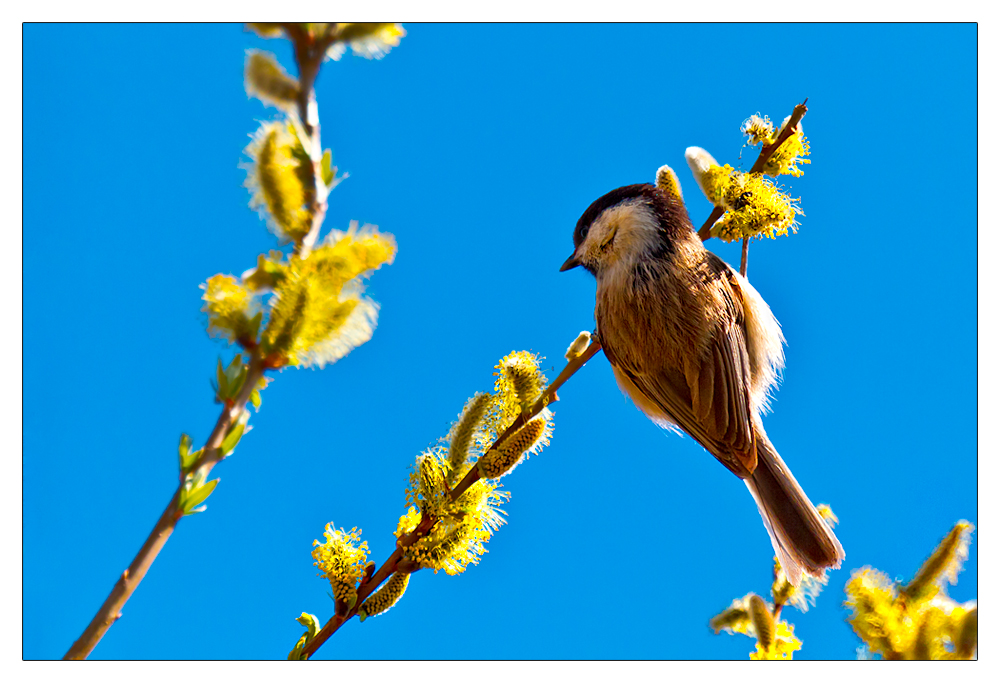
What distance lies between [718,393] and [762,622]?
952 millimetres

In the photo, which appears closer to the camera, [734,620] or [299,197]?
[299,197]

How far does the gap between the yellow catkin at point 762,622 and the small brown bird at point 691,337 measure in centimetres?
72

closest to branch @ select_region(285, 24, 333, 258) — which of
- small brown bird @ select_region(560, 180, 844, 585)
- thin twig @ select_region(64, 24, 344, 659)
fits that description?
thin twig @ select_region(64, 24, 344, 659)

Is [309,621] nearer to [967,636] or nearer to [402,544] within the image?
[402,544]

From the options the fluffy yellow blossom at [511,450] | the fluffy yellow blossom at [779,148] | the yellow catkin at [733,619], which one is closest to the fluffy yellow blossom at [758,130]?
the fluffy yellow blossom at [779,148]

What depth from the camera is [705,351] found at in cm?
250

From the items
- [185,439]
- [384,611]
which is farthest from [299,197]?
[384,611]

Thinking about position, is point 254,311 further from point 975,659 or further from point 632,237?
point 632,237

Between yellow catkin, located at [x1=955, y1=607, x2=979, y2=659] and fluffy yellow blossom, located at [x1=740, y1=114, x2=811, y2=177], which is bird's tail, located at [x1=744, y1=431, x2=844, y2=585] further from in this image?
fluffy yellow blossom, located at [x1=740, y1=114, x2=811, y2=177]

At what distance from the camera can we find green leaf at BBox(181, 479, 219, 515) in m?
0.97

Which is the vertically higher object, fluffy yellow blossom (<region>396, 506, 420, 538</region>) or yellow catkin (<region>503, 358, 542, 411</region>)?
yellow catkin (<region>503, 358, 542, 411</region>)

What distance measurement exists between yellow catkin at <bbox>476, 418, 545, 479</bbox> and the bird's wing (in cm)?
106

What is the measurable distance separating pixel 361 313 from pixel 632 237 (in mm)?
1691

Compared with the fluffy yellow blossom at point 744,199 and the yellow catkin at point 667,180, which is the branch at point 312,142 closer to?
the fluffy yellow blossom at point 744,199
